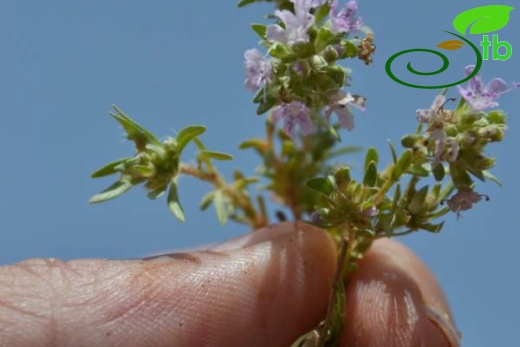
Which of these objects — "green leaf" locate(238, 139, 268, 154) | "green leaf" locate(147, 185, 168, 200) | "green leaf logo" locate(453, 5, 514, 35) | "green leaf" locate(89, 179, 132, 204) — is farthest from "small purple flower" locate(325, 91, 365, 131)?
"green leaf" locate(238, 139, 268, 154)

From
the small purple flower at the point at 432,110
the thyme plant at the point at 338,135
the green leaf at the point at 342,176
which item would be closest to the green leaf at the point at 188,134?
the thyme plant at the point at 338,135

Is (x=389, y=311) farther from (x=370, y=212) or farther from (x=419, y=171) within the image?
(x=419, y=171)

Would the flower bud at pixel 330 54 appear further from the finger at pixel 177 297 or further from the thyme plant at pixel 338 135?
the finger at pixel 177 297

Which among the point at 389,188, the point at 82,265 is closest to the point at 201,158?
the point at 82,265

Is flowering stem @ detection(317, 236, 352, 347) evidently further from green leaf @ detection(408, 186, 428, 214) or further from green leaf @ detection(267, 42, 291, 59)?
green leaf @ detection(267, 42, 291, 59)

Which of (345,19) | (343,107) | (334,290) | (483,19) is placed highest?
(345,19)

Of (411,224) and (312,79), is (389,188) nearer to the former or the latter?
(411,224)

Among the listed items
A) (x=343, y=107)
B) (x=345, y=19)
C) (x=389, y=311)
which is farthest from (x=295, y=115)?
(x=389, y=311)
